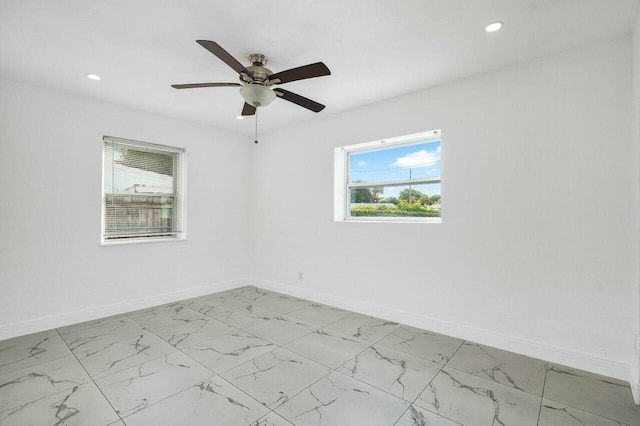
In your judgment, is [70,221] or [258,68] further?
[70,221]

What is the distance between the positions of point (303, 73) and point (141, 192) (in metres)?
3.06

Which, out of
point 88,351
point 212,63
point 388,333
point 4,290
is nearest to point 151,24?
point 212,63

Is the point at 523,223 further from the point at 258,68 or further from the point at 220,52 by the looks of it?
the point at 220,52

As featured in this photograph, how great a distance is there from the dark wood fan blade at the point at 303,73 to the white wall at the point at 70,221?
2.55m

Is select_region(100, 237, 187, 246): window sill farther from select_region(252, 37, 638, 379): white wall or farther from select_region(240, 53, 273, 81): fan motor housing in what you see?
select_region(240, 53, 273, 81): fan motor housing

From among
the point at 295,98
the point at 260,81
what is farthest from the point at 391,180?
the point at 260,81

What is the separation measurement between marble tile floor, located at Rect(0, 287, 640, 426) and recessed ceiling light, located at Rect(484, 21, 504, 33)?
2.56 meters

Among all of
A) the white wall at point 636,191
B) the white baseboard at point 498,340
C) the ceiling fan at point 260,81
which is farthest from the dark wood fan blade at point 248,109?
the white wall at point 636,191

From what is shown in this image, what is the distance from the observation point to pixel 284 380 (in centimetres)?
225

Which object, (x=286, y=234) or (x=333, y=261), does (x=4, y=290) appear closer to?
(x=286, y=234)

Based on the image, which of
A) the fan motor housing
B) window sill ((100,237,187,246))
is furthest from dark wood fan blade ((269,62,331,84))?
window sill ((100,237,187,246))

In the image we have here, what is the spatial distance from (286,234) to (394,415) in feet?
10.1

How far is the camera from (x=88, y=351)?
2.71 meters

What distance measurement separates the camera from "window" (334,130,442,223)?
346cm
